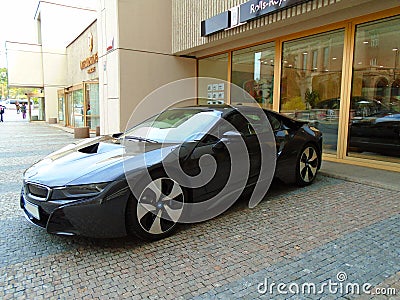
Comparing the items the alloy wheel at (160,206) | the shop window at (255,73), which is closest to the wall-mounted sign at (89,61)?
the shop window at (255,73)

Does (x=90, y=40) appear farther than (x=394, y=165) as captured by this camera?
Yes

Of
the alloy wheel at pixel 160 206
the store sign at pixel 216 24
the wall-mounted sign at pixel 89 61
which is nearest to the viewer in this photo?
the alloy wheel at pixel 160 206

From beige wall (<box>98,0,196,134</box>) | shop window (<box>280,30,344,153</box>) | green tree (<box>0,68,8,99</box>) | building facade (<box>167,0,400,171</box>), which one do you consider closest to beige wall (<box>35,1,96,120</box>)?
beige wall (<box>98,0,196,134</box>)

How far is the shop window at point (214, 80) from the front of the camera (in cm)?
996

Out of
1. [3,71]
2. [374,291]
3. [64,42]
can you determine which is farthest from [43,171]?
[3,71]

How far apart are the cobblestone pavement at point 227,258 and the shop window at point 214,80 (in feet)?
22.1

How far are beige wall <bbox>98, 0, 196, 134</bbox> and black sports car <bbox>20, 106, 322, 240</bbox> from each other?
5.28 metres

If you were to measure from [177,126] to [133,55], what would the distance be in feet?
20.5

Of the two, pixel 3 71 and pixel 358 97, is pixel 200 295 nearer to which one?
pixel 358 97

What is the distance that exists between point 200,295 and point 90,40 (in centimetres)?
1614

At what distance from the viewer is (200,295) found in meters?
2.23

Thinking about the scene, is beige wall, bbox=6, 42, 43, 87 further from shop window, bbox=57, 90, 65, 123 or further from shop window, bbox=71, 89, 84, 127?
shop window, bbox=71, 89, 84, 127

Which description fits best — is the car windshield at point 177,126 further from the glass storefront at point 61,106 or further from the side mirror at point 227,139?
the glass storefront at point 61,106

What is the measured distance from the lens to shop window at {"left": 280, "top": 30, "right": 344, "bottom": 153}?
686 centimetres
